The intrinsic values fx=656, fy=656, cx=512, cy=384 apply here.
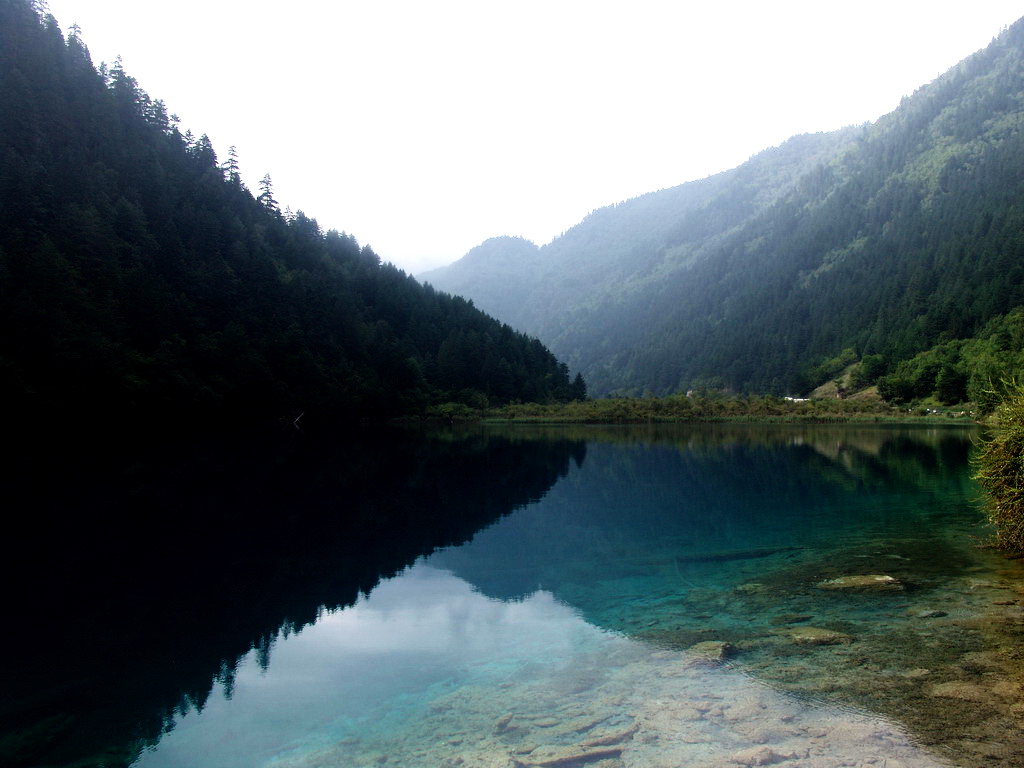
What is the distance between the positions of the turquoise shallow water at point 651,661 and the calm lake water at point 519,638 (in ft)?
0.15

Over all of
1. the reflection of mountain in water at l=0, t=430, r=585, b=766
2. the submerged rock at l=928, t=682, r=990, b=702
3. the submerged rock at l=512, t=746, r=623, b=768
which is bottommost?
the submerged rock at l=928, t=682, r=990, b=702

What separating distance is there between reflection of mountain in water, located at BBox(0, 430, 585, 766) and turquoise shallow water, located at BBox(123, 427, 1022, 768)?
902 mm

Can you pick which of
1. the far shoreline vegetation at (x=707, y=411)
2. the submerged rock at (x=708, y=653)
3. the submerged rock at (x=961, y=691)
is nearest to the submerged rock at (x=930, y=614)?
the submerged rock at (x=961, y=691)

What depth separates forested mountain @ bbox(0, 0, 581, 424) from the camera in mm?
53375

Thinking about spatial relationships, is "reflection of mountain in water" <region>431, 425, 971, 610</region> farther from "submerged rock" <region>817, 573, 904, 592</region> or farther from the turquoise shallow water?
"submerged rock" <region>817, 573, 904, 592</region>

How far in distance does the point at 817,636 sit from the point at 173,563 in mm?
15396

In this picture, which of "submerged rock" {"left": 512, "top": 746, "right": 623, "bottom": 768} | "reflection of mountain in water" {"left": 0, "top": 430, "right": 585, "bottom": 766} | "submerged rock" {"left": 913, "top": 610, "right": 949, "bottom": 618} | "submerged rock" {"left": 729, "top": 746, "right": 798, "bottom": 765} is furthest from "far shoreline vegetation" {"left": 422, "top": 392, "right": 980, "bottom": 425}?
"submerged rock" {"left": 729, "top": 746, "right": 798, "bottom": 765}

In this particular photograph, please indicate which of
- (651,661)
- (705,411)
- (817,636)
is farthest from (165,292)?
(817,636)

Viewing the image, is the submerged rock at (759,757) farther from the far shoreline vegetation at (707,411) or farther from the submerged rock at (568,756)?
the far shoreline vegetation at (707,411)

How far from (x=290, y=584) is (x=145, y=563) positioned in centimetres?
464

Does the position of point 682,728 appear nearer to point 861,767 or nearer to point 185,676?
point 861,767

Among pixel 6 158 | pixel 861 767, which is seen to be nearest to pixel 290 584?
pixel 861 767

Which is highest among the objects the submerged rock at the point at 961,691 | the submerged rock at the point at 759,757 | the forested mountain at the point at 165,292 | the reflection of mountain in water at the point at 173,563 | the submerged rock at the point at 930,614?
the forested mountain at the point at 165,292

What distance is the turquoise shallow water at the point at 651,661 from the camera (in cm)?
782
